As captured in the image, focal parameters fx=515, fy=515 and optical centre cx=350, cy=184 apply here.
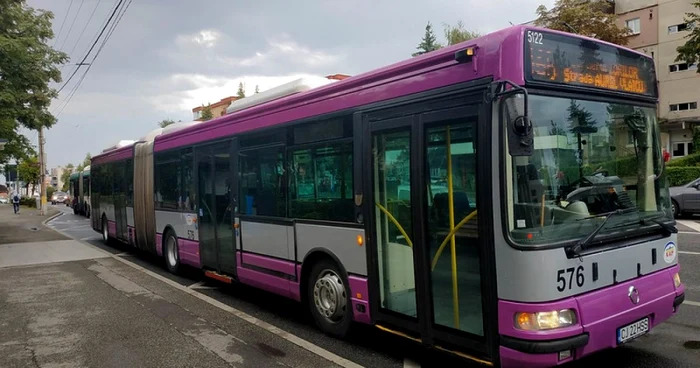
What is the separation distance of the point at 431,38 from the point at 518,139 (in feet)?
148

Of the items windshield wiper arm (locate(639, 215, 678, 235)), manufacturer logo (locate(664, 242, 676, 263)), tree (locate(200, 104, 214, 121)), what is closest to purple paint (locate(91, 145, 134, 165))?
windshield wiper arm (locate(639, 215, 678, 235))

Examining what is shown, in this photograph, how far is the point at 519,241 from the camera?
374 cm

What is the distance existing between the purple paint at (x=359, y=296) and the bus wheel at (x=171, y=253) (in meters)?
5.61

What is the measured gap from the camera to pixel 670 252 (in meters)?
4.65

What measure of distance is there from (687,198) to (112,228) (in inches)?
702

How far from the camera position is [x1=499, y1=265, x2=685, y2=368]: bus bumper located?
12.1ft

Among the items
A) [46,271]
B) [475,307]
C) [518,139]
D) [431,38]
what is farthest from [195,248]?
[431,38]

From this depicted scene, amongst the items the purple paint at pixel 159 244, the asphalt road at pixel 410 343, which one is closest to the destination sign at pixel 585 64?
the asphalt road at pixel 410 343

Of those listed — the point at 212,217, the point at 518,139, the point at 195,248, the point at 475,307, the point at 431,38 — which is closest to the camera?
the point at 518,139

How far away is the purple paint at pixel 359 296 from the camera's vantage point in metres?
5.25

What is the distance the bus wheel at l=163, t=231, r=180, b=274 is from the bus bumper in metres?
7.62

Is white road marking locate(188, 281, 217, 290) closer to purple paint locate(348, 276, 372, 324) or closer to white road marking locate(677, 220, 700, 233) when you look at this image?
purple paint locate(348, 276, 372, 324)

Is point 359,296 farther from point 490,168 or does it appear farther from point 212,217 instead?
point 212,217

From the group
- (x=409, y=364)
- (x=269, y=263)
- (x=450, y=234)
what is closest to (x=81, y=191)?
(x=269, y=263)
